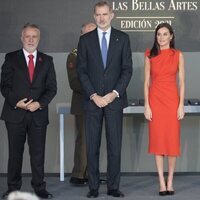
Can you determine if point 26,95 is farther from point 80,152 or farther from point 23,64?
point 80,152

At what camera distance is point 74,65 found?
508cm

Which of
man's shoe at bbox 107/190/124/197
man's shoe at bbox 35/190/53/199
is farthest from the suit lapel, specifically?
man's shoe at bbox 107/190/124/197

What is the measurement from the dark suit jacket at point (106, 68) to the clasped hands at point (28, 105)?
16.8 inches

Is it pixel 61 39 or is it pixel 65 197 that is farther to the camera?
pixel 61 39

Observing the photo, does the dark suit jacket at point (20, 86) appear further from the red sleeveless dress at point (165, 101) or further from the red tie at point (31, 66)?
the red sleeveless dress at point (165, 101)

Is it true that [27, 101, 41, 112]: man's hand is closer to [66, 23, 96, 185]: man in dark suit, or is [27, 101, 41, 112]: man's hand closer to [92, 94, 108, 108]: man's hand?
[92, 94, 108, 108]: man's hand

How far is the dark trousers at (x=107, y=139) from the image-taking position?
4.60 m

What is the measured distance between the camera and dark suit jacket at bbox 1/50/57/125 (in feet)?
14.7

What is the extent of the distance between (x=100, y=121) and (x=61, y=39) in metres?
1.52

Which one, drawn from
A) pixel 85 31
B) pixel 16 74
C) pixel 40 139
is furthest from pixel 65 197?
pixel 85 31

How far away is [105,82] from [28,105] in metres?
0.67

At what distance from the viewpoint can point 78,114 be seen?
17.0 ft

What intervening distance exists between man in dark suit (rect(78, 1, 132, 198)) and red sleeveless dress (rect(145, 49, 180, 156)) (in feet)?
1.06

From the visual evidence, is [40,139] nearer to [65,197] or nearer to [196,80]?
[65,197]
